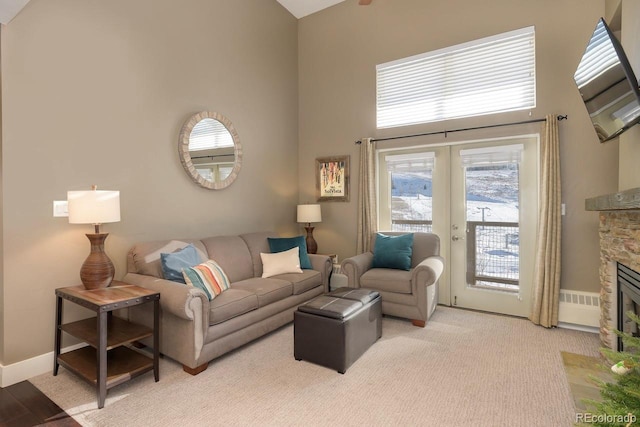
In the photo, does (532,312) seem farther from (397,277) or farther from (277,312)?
(277,312)

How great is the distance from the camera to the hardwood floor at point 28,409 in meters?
2.06

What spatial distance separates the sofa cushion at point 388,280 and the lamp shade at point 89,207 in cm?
265

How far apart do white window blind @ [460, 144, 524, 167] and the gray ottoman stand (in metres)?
2.31

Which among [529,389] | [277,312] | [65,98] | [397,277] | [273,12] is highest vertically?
[273,12]

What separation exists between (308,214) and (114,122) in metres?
2.64

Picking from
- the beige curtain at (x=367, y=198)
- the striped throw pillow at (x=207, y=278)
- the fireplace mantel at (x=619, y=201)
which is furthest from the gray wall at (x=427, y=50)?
the striped throw pillow at (x=207, y=278)

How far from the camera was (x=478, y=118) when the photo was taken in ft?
13.3

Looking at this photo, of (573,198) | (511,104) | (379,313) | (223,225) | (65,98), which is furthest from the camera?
(223,225)

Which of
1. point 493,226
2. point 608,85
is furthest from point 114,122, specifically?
point 493,226

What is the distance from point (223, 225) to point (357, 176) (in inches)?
80.1

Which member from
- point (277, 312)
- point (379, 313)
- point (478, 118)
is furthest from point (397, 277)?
point (478, 118)

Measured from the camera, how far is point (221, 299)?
9.45ft

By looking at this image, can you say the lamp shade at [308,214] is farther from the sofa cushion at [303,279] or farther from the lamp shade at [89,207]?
the lamp shade at [89,207]

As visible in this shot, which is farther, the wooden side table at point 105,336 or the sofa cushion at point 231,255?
the sofa cushion at point 231,255
